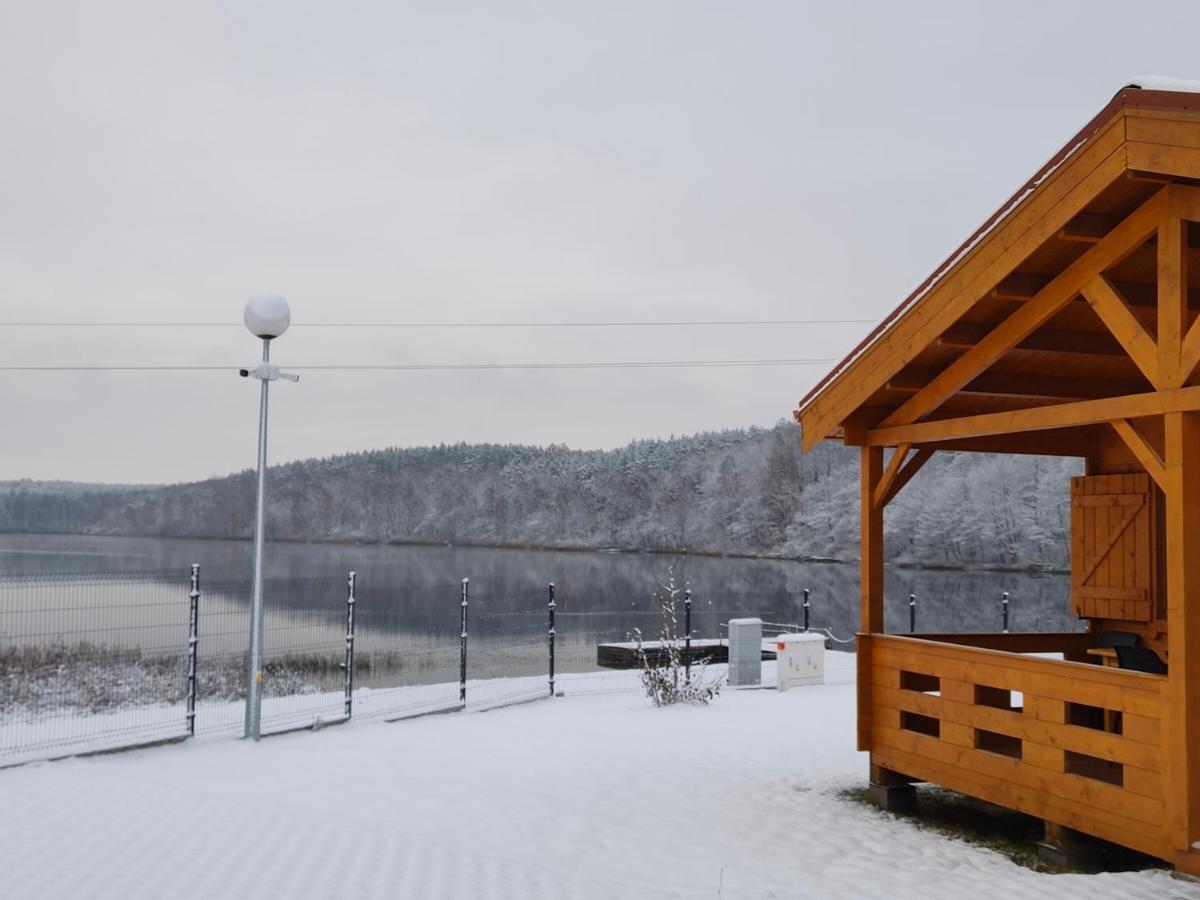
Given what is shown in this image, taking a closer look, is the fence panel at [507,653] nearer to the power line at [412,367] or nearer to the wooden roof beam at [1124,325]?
the power line at [412,367]

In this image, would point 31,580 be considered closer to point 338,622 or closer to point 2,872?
point 2,872

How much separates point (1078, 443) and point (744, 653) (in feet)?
23.0

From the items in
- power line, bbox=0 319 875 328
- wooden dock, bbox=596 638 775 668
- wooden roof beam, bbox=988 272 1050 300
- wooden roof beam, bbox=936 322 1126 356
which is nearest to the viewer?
wooden roof beam, bbox=988 272 1050 300

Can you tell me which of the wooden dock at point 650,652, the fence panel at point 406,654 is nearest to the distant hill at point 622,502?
the fence panel at point 406,654

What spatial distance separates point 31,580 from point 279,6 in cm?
966

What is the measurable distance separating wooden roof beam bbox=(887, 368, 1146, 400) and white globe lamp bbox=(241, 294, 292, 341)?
605cm

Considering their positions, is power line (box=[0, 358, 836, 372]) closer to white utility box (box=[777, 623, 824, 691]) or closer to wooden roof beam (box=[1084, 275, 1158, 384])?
white utility box (box=[777, 623, 824, 691])

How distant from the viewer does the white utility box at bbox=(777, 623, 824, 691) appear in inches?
613

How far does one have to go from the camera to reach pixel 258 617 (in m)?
11.2

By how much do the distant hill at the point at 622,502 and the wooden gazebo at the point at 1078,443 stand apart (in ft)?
192

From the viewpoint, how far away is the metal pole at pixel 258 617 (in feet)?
35.4

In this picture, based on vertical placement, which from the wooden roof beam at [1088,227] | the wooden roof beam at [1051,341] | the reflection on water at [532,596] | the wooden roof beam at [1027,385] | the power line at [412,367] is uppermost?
the power line at [412,367]

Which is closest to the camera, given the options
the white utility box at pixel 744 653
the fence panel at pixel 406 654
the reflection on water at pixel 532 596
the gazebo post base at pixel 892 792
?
the gazebo post base at pixel 892 792

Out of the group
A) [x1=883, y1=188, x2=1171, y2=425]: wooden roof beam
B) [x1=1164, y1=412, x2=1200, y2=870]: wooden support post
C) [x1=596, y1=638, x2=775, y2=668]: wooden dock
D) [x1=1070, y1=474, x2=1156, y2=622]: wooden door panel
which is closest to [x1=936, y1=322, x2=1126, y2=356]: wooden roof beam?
[x1=883, y1=188, x2=1171, y2=425]: wooden roof beam
